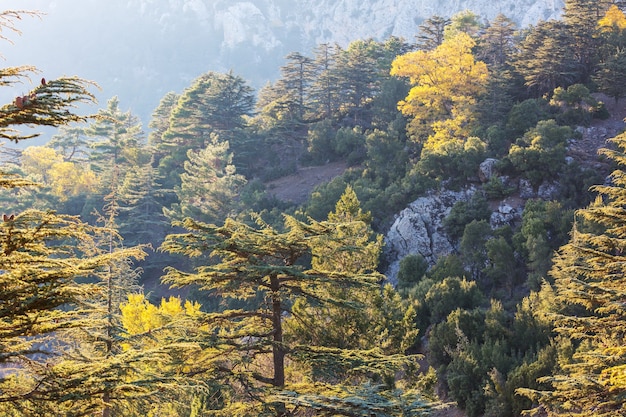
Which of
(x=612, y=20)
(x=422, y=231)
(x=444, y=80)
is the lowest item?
(x=422, y=231)

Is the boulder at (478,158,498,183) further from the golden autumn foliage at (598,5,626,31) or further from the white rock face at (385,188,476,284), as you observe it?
the golden autumn foliage at (598,5,626,31)

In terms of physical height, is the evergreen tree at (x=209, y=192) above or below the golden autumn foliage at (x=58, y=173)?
below

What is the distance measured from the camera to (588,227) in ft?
69.5

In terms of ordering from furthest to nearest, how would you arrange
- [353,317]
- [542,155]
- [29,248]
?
[542,155] → [353,317] → [29,248]

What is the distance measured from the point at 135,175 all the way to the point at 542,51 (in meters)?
29.9

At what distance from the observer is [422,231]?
26594 millimetres

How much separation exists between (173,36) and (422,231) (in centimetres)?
12953

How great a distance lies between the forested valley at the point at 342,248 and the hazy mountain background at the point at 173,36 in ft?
258

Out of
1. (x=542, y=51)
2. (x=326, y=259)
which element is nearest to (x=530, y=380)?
(x=326, y=259)

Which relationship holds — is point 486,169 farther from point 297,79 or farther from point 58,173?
point 58,173

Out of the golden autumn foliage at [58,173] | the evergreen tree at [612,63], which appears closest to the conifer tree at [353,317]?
the evergreen tree at [612,63]

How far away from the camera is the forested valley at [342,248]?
520 centimetres

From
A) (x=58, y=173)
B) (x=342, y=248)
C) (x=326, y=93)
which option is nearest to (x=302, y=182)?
(x=326, y=93)

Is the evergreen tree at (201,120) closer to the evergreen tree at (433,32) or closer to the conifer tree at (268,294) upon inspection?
the evergreen tree at (433,32)
